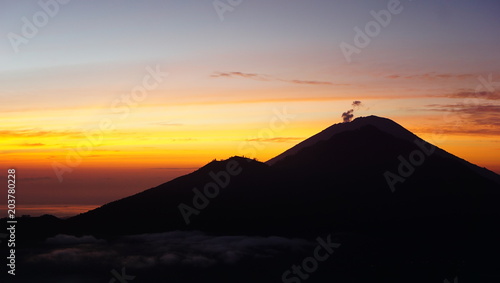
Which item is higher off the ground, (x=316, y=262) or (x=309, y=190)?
(x=309, y=190)

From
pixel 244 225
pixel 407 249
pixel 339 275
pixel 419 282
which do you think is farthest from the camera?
pixel 244 225

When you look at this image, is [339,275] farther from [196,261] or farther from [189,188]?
[189,188]

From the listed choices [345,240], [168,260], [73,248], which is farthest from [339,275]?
[73,248]

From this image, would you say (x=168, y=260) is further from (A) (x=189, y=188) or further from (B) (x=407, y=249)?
(B) (x=407, y=249)

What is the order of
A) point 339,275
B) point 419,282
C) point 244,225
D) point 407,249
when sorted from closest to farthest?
1. point 419,282
2. point 339,275
3. point 407,249
4. point 244,225

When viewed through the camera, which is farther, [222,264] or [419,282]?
[222,264]

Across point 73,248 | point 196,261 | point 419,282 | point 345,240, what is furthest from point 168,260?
point 419,282

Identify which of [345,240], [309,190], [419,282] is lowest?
[419,282]

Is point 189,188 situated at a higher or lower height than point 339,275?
higher

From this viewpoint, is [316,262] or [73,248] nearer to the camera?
[73,248]
